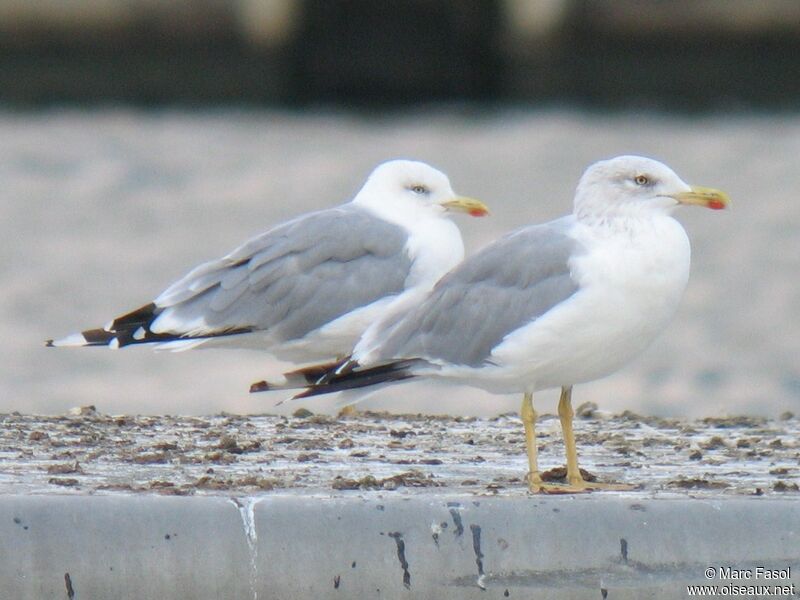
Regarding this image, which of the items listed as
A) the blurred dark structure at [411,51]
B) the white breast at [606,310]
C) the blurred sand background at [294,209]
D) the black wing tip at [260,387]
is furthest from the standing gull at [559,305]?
the blurred dark structure at [411,51]

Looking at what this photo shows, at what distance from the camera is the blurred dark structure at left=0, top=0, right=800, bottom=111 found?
72.2 feet

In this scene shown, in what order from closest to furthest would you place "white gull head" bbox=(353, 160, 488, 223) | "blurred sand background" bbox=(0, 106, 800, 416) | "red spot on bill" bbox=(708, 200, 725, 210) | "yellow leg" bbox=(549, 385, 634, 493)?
"yellow leg" bbox=(549, 385, 634, 493)
"red spot on bill" bbox=(708, 200, 725, 210)
"white gull head" bbox=(353, 160, 488, 223)
"blurred sand background" bbox=(0, 106, 800, 416)

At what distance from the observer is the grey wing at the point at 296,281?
6.62 metres

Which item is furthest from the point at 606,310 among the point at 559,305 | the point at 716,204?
the point at 716,204

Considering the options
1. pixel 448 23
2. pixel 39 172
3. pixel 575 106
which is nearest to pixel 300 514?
pixel 448 23

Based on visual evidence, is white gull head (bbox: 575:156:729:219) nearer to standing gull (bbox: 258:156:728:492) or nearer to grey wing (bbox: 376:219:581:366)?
standing gull (bbox: 258:156:728:492)

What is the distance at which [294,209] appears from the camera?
2431 centimetres

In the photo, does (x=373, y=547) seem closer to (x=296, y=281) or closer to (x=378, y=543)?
(x=378, y=543)

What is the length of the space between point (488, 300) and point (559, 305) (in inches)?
11.7

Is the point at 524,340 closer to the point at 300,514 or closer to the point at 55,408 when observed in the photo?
the point at 300,514

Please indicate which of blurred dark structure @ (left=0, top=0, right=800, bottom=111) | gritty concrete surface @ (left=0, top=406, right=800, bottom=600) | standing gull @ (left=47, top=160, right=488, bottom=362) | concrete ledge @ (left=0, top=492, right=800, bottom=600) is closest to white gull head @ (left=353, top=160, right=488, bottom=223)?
standing gull @ (left=47, top=160, right=488, bottom=362)

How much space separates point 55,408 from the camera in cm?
1652

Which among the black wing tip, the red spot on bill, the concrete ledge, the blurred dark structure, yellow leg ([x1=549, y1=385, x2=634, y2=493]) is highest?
the blurred dark structure

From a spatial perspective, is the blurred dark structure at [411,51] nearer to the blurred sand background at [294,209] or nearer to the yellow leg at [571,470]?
the blurred sand background at [294,209]
